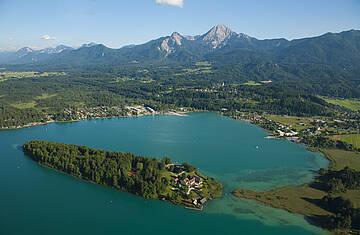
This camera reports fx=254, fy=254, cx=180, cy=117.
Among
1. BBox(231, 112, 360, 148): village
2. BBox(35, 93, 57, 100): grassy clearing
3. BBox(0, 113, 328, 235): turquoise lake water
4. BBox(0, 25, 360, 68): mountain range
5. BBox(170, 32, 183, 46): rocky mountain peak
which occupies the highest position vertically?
BBox(170, 32, 183, 46): rocky mountain peak

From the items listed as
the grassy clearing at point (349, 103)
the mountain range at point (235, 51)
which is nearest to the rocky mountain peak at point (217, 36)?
the mountain range at point (235, 51)

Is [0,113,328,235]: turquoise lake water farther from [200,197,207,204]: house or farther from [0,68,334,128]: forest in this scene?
[0,68,334,128]: forest

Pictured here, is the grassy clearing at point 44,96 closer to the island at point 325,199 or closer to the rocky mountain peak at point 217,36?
the island at point 325,199

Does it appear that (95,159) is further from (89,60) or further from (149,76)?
(89,60)

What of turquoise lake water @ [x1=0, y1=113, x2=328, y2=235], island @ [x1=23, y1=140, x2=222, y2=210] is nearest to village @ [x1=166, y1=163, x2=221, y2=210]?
island @ [x1=23, y1=140, x2=222, y2=210]

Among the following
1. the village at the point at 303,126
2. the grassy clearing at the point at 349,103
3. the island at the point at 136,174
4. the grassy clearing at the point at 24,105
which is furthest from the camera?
the grassy clearing at the point at 349,103

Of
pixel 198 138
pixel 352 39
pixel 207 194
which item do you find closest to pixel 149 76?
pixel 198 138
